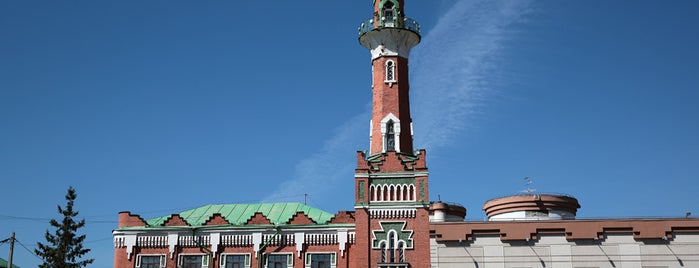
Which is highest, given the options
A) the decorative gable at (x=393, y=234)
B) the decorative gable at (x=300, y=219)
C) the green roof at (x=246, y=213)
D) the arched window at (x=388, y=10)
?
the arched window at (x=388, y=10)

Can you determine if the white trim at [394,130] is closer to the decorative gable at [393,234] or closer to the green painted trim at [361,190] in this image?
the green painted trim at [361,190]

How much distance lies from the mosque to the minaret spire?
0.24 feet

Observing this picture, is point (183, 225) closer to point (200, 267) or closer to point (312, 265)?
point (200, 267)

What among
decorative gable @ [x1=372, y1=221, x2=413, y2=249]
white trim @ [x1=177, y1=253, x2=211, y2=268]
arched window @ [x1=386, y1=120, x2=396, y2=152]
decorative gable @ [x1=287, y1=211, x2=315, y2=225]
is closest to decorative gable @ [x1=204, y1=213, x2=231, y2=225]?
white trim @ [x1=177, y1=253, x2=211, y2=268]

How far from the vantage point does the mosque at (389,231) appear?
4603cm

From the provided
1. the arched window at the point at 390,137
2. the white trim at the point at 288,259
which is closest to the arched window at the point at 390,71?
the arched window at the point at 390,137

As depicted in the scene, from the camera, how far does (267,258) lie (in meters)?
49.3

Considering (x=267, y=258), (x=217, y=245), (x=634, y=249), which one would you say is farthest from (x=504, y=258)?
(x=217, y=245)

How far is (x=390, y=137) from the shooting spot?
51562mm

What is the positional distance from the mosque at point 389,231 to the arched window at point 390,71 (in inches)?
3.1

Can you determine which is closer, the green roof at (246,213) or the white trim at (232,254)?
the white trim at (232,254)

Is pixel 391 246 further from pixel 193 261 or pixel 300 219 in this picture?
pixel 193 261

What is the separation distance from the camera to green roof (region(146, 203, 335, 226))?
50844 mm

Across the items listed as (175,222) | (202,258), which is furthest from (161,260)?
(202,258)
